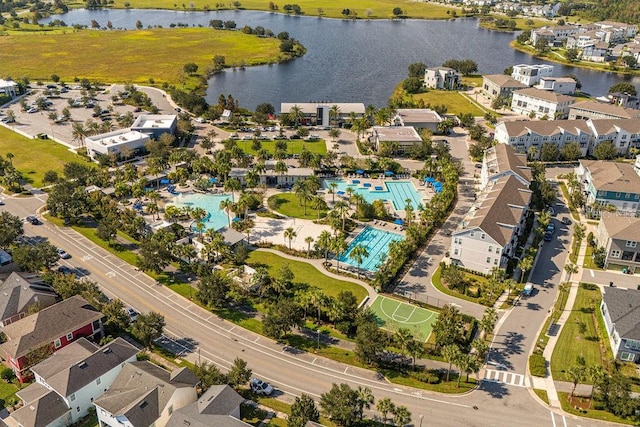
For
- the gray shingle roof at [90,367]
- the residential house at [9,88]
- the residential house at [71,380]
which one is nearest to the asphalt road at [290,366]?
the gray shingle roof at [90,367]

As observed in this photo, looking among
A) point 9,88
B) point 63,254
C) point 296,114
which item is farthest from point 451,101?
point 9,88

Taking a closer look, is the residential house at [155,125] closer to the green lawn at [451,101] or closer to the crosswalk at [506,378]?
the green lawn at [451,101]

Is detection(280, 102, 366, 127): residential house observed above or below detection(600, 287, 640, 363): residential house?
above

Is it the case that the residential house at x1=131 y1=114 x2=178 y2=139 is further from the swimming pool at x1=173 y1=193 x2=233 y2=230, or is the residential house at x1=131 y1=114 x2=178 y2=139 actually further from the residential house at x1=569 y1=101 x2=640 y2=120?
the residential house at x1=569 y1=101 x2=640 y2=120

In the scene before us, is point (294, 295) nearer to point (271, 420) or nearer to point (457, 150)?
point (271, 420)

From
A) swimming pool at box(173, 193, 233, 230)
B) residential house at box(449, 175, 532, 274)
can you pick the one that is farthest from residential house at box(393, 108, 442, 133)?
swimming pool at box(173, 193, 233, 230)

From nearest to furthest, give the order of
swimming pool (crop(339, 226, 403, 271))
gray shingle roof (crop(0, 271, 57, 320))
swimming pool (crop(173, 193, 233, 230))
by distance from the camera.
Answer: gray shingle roof (crop(0, 271, 57, 320)) < swimming pool (crop(339, 226, 403, 271)) < swimming pool (crop(173, 193, 233, 230))

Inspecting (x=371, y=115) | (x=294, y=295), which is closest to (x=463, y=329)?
(x=294, y=295)

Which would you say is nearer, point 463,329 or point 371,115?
point 463,329

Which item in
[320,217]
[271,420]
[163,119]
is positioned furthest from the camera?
[163,119]
